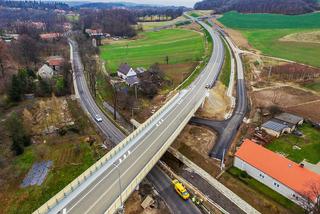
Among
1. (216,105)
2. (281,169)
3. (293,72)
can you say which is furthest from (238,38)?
(281,169)

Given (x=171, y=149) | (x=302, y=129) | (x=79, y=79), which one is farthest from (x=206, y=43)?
(x=171, y=149)

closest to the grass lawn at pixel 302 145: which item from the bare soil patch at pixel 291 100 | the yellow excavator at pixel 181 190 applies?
the bare soil patch at pixel 291 100

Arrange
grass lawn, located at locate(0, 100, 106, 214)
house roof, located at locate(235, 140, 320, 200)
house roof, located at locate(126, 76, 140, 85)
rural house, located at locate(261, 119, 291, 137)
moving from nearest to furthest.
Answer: house roof, located at locate(235, 140, 320, 200), grass lawn, located at locate(0, 100, 106, 214), rural house, located at locate(261, 119, 291, 137), house roof, located at locate(126, 76, 140, 85)

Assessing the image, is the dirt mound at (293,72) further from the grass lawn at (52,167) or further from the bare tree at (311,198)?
the grass lawn at (52,167)

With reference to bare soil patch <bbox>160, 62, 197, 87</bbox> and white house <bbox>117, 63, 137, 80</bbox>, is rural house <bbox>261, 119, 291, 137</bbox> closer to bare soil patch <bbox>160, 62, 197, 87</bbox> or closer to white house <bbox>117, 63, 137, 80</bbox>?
bare soil patch <bbox>160, 62, 197, 87</bbox>

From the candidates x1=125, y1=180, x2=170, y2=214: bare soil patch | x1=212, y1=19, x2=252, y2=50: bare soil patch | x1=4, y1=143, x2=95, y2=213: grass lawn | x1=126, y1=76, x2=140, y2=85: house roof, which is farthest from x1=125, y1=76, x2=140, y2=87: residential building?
x1=212, y1=19, x2=252, y2=50: bare soil patch

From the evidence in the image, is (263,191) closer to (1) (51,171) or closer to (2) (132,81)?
(1) (51,171)

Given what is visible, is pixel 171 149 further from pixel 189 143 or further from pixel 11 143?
pixel 11 143
